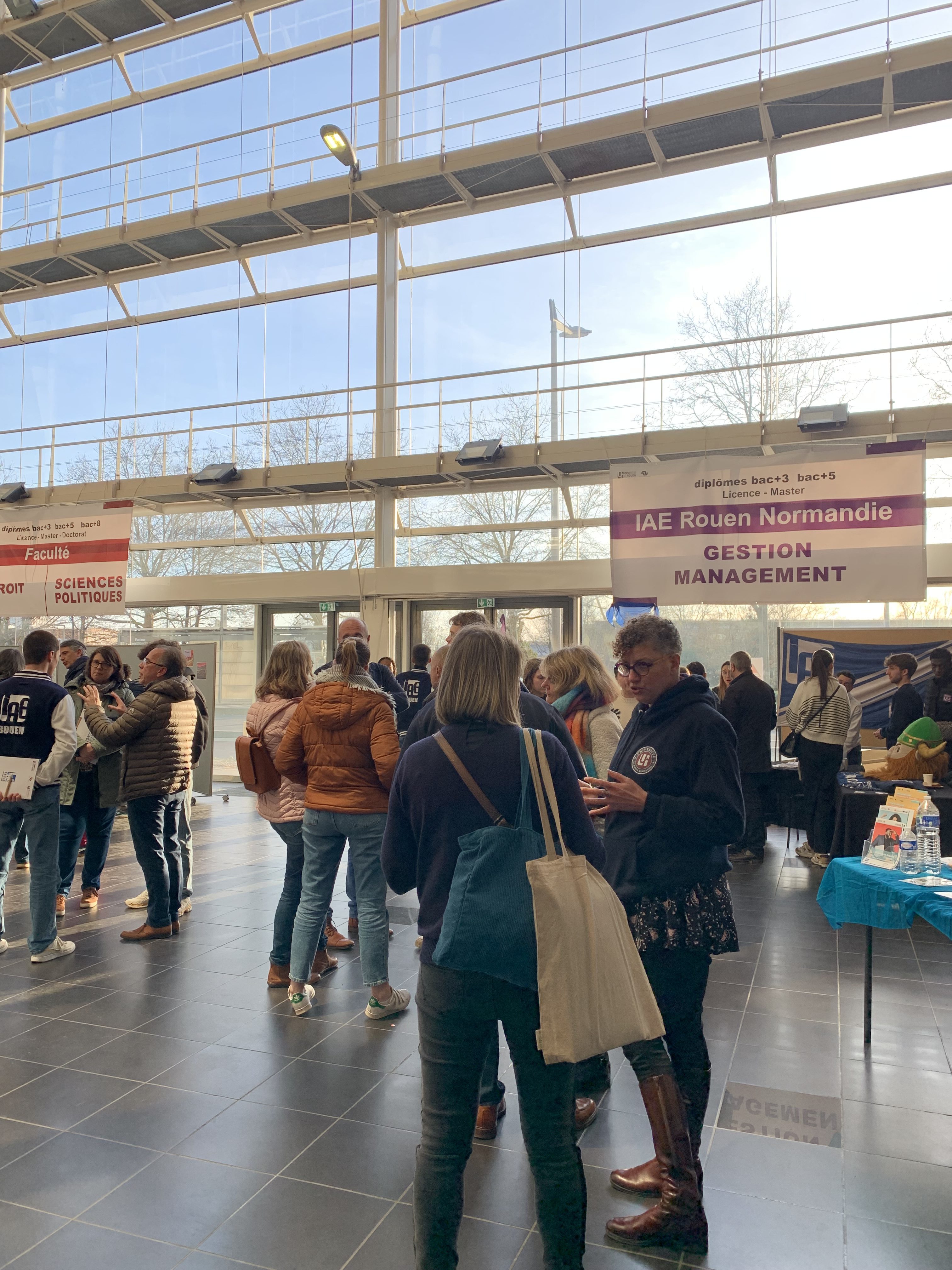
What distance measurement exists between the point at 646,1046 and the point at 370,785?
1911 millimetres

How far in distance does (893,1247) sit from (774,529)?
517 centimetres

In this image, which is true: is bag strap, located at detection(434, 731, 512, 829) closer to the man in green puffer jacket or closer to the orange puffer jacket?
the orange puffer jacket

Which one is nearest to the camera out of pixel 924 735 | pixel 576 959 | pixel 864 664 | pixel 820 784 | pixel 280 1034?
pixel 576 959

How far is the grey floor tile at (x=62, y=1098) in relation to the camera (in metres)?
3.17

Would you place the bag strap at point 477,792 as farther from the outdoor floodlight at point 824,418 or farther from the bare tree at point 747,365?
the bare tree at point 747,365

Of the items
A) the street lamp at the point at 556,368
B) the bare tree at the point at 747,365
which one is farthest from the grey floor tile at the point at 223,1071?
the bare tree at the point at 747,365

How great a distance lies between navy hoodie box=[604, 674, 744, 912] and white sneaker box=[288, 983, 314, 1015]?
2.12 meters

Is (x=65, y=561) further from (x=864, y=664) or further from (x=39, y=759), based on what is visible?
(x=864, y=664)

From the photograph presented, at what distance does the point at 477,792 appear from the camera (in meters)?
2.06

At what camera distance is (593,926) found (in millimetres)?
2016

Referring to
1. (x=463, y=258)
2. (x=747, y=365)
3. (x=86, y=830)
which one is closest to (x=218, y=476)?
(x=463, y=258)

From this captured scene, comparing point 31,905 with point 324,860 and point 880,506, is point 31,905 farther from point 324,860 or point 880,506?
point 880,506

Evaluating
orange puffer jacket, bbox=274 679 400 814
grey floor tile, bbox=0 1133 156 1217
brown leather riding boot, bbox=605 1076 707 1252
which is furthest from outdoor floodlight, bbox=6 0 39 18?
brown leather riding boot, bbox=605 1076 707 1252

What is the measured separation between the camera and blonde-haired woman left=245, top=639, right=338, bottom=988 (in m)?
4.52
